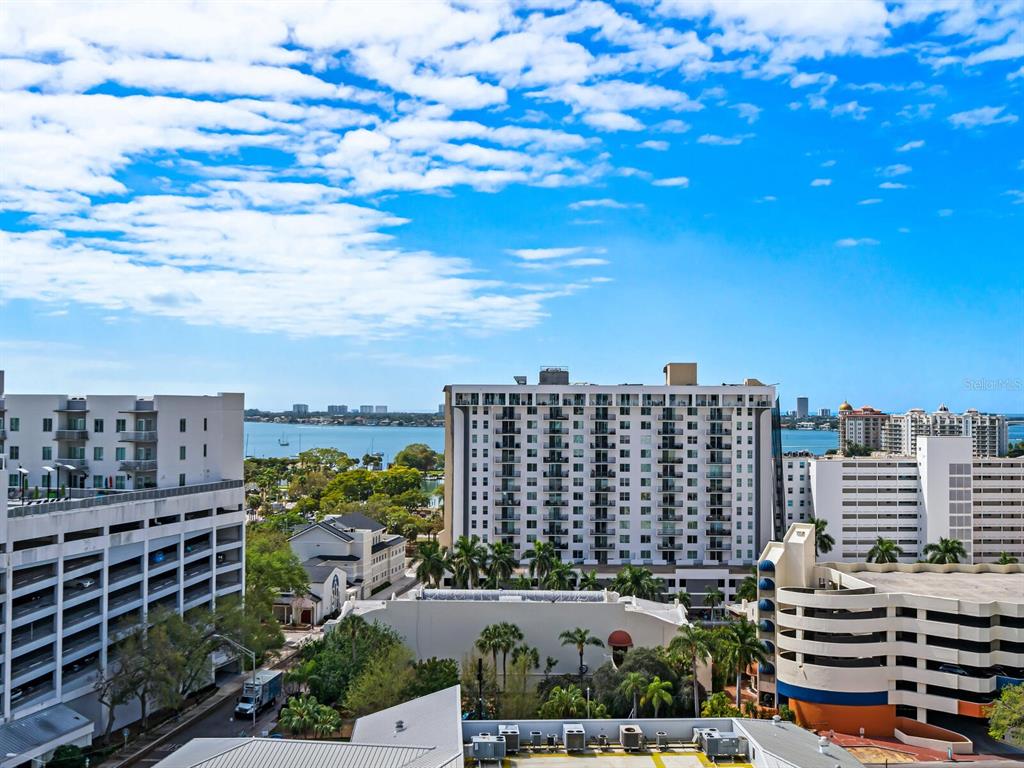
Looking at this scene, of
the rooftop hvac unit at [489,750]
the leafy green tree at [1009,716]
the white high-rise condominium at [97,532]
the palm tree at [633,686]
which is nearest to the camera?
the rooftop hvac unit at [489,750]

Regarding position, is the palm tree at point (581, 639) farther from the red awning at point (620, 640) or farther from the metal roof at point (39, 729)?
the metal roof at point (39, 729)

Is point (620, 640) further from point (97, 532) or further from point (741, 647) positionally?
point (97, 532)

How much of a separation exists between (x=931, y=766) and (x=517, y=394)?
53405 mm

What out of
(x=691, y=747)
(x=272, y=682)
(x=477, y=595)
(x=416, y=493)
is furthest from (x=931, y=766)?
(x=416, y=493)

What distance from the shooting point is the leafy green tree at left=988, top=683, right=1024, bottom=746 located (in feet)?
147

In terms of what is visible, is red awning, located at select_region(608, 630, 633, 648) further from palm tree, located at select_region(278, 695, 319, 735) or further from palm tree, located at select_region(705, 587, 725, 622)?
palm tree, located at select_region(705, 587, 725, 622)

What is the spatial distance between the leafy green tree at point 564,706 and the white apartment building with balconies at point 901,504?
2174 inches

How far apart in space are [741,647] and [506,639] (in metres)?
14.4

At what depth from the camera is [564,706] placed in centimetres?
4581

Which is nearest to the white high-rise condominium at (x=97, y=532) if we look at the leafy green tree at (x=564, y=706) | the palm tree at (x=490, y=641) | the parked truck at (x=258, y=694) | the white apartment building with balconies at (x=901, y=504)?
the parked truck at (x=258, y=694)

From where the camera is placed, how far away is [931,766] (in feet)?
148

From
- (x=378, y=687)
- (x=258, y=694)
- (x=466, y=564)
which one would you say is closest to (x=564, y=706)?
(x=378, y=687)

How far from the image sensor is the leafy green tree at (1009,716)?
44.8 metres

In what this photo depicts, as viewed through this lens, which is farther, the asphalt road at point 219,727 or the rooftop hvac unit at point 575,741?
the asphalt road at point 219,727
